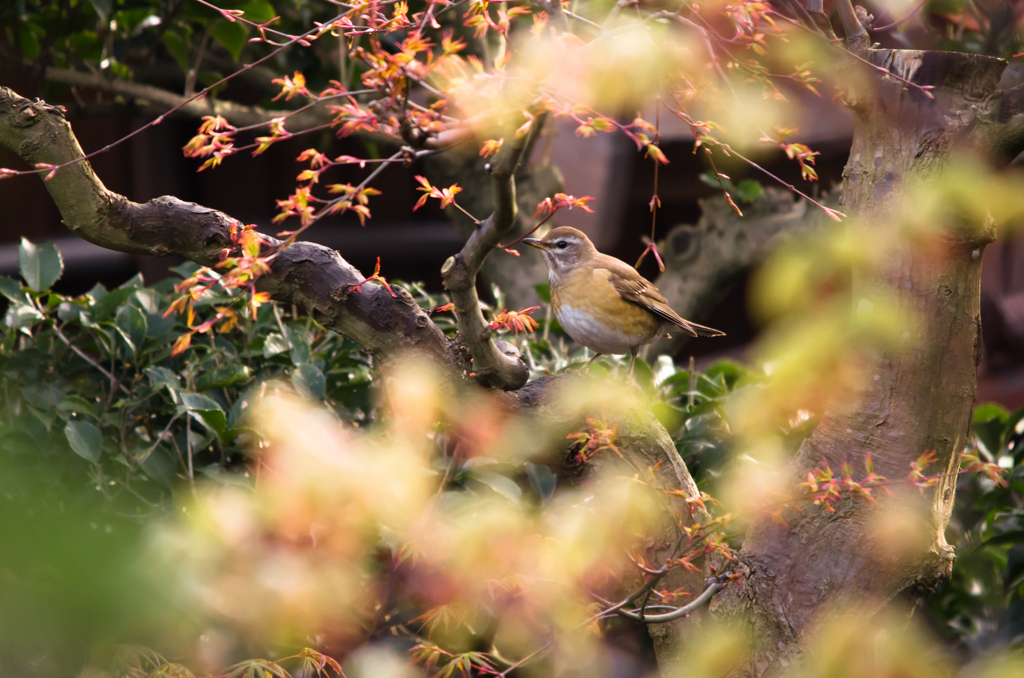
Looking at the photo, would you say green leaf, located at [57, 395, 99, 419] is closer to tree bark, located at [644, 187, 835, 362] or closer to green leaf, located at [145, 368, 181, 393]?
green leaf, located at [145, 368, 181, 393]

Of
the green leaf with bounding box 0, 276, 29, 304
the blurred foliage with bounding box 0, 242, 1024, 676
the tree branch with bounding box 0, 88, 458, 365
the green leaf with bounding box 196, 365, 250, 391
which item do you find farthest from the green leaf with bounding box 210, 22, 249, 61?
the tree branch with bounding box 0, 88, 458, 365

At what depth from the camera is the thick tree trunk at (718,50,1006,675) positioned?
4.67 feet

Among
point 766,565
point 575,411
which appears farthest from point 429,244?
point 766,565

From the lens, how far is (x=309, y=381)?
195 cm

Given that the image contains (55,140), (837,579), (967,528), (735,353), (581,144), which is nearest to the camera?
(55,140)

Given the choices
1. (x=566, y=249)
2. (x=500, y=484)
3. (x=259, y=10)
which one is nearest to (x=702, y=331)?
(x=566, y=249)

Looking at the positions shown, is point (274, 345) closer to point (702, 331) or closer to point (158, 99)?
point (702, 331)

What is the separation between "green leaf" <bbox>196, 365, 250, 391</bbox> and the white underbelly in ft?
2.96

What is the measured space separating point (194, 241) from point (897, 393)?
1426mm

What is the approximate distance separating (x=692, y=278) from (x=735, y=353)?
1.45m

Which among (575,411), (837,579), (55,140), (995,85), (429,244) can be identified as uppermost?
(995,85)

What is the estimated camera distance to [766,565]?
163cm

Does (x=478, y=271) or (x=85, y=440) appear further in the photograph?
(x=85, y=440)

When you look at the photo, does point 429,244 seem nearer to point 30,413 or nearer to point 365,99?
point 365,99
